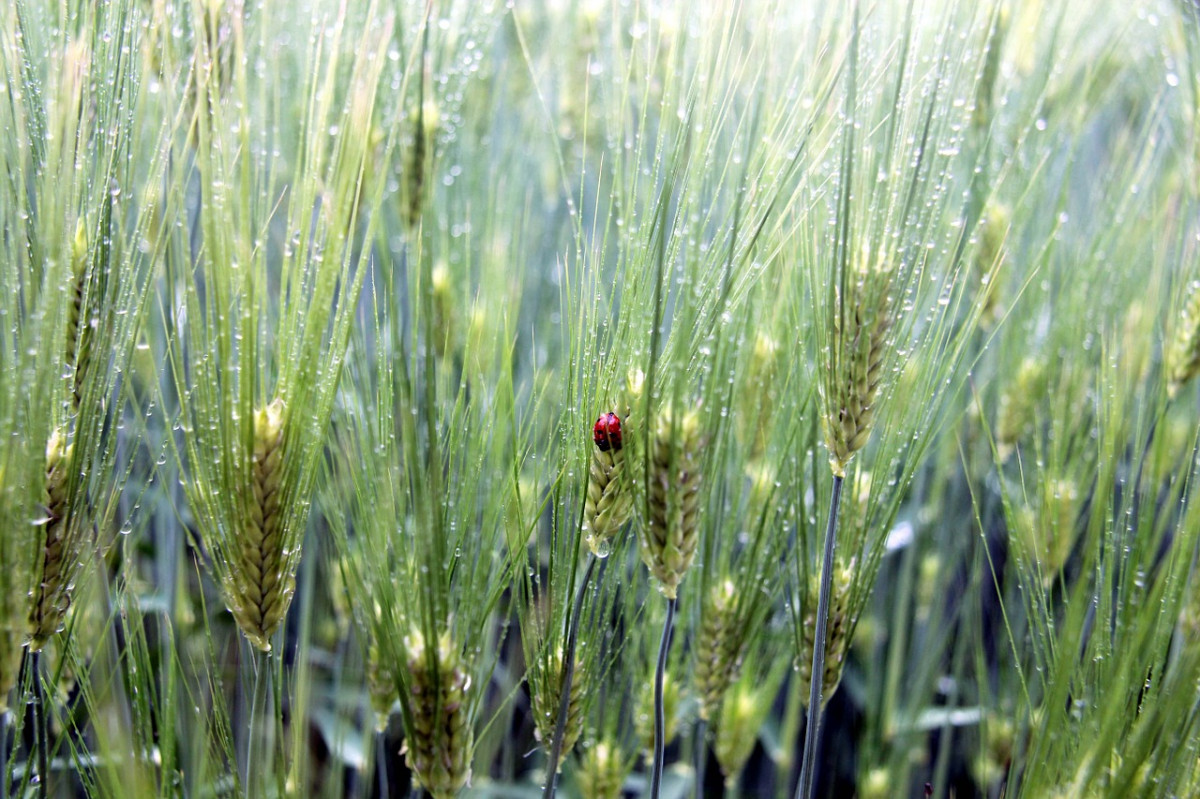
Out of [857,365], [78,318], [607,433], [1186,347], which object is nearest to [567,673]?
[607,433]

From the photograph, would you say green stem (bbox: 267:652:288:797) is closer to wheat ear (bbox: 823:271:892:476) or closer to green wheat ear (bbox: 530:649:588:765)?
green wheat ear (bbox: 530:649:588:765)

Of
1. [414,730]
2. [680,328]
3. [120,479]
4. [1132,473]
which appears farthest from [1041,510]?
[120,479]

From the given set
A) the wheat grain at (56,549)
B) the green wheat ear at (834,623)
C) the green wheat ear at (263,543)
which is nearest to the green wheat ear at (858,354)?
the green wheat ear at (834,623)

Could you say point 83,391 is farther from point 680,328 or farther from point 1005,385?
point 1005,385

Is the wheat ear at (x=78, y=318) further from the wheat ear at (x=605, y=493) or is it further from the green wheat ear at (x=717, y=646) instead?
the green wheat ear at (x=717, y=646)

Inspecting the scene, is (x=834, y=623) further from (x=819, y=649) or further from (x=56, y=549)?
(x=56, y=549)

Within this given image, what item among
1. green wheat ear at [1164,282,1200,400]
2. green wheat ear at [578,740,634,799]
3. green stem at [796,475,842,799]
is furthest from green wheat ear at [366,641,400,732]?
green wheat ear at [1164,282,1200,400]
